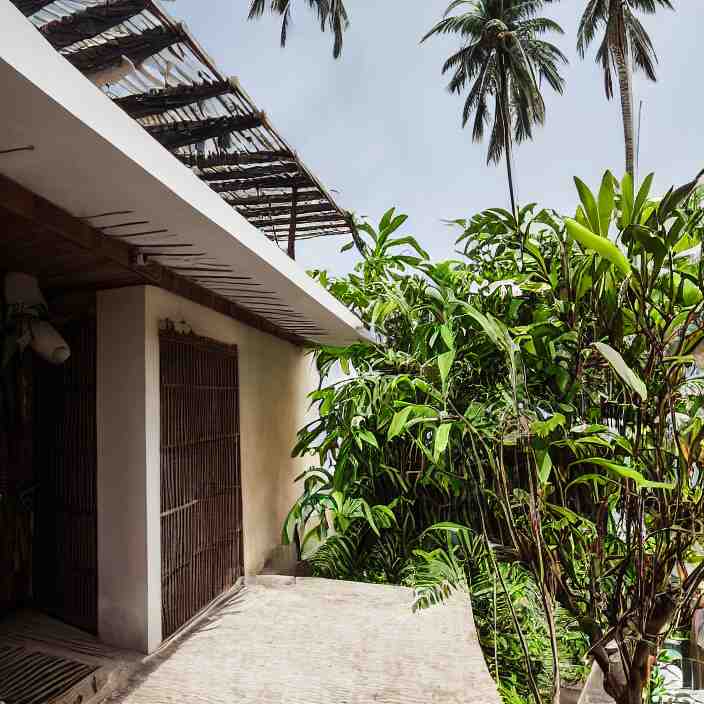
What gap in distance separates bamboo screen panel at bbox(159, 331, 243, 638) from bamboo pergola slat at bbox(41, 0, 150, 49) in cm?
136

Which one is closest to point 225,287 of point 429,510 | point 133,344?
point 133,344

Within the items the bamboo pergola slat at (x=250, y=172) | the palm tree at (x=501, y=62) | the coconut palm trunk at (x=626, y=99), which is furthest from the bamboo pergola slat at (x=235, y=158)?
the palm tree at (x=501, y=62)

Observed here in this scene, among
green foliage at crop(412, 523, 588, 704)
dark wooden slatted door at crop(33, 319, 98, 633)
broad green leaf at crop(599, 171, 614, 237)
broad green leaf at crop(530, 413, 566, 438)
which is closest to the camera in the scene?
broad green leaf at crop(599, 171, 614, 237)

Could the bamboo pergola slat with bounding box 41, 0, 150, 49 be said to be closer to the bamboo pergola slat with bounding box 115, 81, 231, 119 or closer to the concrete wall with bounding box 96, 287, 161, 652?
the bamboo pergola slat with bounding box 115, 81, 231, 119

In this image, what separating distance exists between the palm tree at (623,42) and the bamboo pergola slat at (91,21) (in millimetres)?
9257

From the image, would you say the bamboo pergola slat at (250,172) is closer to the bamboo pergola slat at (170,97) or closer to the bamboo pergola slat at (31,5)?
the bamboo pergola slat at (170,97)

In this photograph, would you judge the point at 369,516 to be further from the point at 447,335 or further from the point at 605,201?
the point at 605,201

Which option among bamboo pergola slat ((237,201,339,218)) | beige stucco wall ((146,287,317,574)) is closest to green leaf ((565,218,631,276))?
beige stucco wall ((146,287,317,574))

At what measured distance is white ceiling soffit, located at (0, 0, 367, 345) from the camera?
3.26ft

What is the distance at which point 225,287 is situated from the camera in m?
2.81

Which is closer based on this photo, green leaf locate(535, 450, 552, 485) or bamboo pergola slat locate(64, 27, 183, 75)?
green leaf locate(535, 450, 552, 485)

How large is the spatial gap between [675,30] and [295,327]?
12778 millimetres

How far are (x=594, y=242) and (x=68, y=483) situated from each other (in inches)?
93.9

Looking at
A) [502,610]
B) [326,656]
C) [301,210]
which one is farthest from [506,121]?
[326,656]
